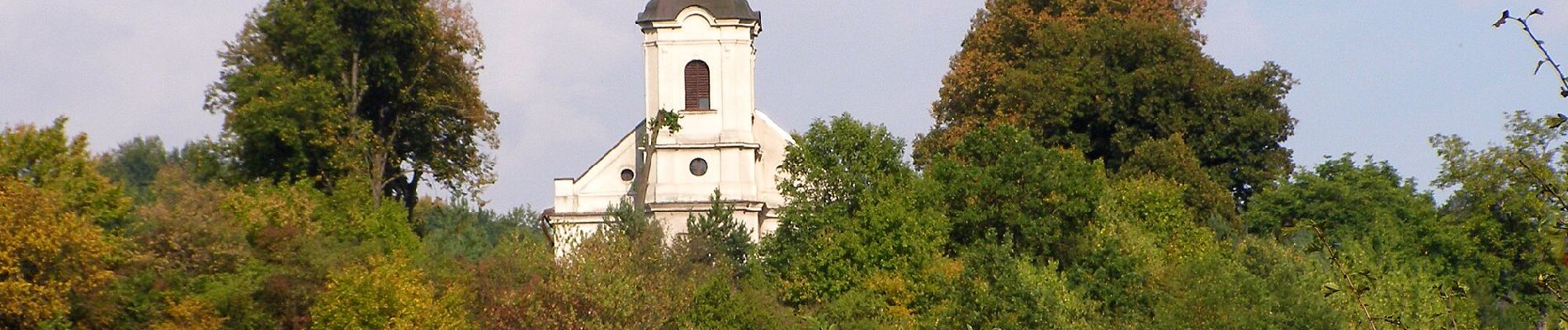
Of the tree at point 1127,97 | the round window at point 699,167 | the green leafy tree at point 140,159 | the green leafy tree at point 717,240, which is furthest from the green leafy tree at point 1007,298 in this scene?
the green leafy tree at point 140,159

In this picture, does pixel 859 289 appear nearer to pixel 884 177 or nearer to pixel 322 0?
pixel 884 177

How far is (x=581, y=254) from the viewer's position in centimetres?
4356

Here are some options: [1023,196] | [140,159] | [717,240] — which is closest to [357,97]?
[717,240]

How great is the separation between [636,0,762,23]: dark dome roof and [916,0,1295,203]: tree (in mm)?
4718

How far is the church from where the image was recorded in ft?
182

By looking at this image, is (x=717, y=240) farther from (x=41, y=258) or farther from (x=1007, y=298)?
(x=41, y=258)

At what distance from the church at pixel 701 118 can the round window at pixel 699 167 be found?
0.02 m

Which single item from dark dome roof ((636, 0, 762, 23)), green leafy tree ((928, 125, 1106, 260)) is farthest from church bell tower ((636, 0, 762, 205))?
green leafy tree ((928, 125, 1106, 260))

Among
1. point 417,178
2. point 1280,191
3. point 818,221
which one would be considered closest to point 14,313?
point 818,221

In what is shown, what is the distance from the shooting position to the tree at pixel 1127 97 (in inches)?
2079

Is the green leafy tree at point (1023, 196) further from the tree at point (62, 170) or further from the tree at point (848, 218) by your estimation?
the tree at point (62, 170)

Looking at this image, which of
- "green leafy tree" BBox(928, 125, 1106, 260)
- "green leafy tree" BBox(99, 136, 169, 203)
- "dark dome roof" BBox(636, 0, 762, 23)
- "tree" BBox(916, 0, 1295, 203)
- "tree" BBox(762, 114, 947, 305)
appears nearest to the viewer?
"tree" BBox(762, 114, 947, 305)

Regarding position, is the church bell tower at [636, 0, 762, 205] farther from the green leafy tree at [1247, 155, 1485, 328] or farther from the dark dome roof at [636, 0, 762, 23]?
the green leafy tree at [1247, 155, 1485, 328]

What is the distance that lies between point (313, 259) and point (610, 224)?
1038 cm
